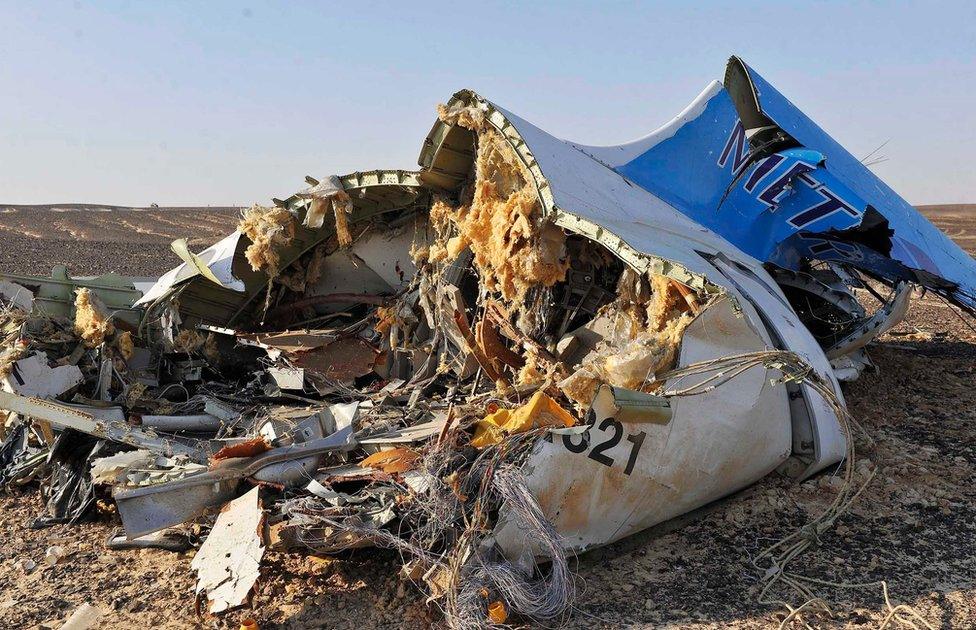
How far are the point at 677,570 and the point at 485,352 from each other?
8.85 feet

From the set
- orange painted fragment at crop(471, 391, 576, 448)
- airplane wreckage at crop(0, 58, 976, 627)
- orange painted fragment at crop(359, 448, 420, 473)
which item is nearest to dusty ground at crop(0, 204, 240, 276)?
airplane wreckage at crop(0, 58, 976, 627)

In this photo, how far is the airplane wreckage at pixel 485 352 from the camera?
489cm

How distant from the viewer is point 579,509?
16.5 ft

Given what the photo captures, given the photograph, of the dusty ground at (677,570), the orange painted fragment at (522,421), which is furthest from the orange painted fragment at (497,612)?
the orange painted fragment at (522,421)

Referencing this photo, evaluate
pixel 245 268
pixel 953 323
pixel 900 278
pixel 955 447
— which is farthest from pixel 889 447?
pixel 953 323

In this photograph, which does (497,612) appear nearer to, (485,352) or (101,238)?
(485,352)

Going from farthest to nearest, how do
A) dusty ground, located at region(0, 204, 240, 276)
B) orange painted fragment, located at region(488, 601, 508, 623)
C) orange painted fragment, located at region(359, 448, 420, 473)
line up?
dusty ground, located at region(0, 204, 240, 276) < orange painted fragment, located at region(359, 448, 420, 473) < orange painted fragment, located at region(488, 601, 508, 623)

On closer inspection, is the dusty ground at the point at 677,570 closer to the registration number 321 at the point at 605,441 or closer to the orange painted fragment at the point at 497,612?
the orange painted fragment at the point at 497,612

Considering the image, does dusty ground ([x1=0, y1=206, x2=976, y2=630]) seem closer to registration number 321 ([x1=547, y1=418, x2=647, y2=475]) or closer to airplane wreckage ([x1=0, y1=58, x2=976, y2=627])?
airplane wreckage ([x1=0, y1=58, x2=976, y2=627])

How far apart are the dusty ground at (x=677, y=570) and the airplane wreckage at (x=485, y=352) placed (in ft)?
0.79

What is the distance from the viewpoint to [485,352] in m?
7.25

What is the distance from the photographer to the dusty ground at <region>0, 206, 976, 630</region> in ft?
15.8

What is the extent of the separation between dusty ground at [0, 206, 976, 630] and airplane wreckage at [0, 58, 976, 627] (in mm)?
240

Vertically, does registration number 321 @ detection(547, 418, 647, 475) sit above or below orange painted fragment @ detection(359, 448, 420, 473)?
above
